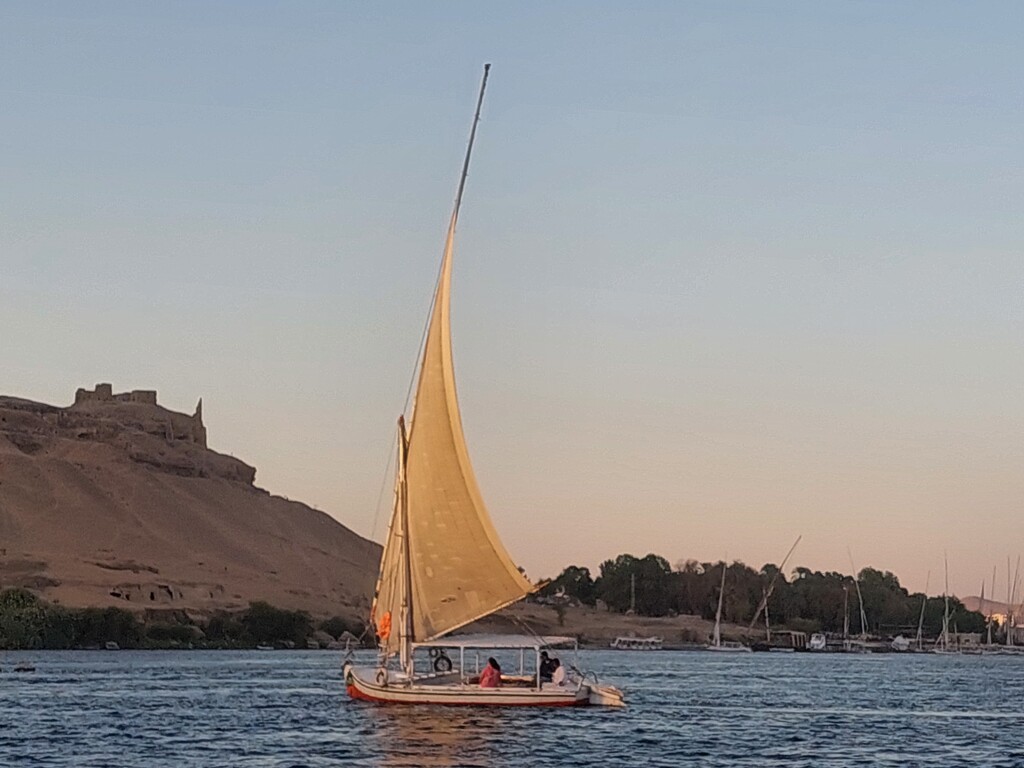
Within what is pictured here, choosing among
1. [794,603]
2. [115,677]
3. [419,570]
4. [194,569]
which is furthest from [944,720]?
[194,569]

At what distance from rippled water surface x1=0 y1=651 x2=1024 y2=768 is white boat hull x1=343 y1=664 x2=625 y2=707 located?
0.33 m

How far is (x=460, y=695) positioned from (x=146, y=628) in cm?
10029

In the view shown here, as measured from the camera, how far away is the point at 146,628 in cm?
13888

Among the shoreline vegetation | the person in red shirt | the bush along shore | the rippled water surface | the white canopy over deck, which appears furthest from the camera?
the shoreline vegetation

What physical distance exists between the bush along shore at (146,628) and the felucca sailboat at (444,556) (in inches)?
3146

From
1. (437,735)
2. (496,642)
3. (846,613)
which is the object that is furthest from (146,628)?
(437,735)

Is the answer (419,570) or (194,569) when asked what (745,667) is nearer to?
(419,570)

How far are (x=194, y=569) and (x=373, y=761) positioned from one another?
16129 cm

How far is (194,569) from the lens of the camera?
192500 mm

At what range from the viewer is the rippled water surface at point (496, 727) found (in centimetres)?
3644

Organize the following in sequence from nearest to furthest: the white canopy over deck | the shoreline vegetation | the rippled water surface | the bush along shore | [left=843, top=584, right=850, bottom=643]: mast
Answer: the rippled water surface
the white canopy over deck
the bush along shore
the shoreline vegetation
[left=843, top=584, right=850, bottom=643]: mast

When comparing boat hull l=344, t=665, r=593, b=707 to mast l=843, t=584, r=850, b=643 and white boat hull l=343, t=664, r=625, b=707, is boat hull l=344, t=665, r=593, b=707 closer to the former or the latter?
white boat hull l=343, t=664, r=625, b=707

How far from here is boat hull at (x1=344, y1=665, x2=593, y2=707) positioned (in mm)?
42812

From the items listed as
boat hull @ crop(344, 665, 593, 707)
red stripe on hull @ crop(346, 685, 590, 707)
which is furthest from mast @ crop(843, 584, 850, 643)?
boat hull @ crop(344, 665, 593, 707)
